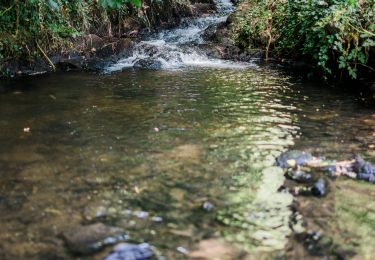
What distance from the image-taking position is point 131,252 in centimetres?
260

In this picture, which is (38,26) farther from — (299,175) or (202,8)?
(202,8)

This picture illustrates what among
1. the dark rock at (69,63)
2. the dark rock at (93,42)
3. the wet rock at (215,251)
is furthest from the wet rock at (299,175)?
the dark rock at (93,42)

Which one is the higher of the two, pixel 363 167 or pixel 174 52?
pixel 174 52

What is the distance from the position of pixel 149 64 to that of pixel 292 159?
20.4 feet

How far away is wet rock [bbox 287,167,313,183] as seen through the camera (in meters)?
3.54

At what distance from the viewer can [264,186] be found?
3.47 metres

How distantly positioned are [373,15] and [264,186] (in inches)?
184

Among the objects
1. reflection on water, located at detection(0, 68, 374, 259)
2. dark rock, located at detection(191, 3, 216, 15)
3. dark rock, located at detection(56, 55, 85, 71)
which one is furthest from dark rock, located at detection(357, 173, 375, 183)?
dark rock, located at detection(191, 3, 216, 15)

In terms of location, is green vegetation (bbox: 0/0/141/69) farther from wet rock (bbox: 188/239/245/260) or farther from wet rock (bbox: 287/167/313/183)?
wet rock (bbox: 188/239/245/260)

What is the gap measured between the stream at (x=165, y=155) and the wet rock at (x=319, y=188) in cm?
25

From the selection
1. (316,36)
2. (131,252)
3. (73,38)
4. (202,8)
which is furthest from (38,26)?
(202,8)

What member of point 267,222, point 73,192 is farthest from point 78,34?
point 267,222

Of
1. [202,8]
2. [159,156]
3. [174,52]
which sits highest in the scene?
[202,8]

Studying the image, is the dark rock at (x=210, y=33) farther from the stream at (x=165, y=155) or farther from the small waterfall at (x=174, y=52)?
the stream at (x=165, y=155)
